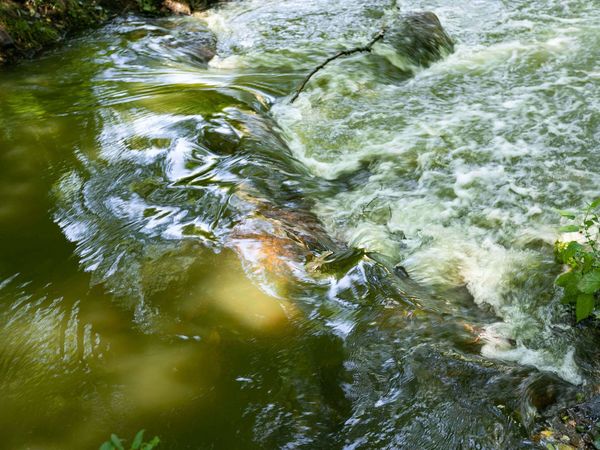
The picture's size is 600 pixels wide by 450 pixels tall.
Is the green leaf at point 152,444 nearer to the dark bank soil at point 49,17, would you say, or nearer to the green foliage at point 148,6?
the dark bank soil at point 49,17

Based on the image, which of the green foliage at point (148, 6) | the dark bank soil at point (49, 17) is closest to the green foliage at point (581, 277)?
the dark bank soil at point (49, 17)

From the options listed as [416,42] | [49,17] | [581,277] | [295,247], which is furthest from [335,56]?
[49,17]

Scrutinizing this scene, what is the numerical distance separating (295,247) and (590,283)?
77.1 inches

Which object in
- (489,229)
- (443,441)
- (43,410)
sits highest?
(43,410)

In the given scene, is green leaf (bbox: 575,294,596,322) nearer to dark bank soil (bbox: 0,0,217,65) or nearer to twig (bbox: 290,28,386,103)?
twig (bbox: 290,28,386,103)

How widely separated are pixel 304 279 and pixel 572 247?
1.73m

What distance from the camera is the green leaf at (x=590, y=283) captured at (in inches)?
113

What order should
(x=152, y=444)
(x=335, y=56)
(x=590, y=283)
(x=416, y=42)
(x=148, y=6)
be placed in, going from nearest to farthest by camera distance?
(x=152, y=444)
(x=590, y=283)
(x=335, y=56)
(x=416, y=42)
(x=148, y=6)

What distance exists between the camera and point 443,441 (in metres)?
2.43

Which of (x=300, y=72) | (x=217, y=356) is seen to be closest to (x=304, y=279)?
(x=217, y=356)

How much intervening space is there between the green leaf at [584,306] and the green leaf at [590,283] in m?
0.11

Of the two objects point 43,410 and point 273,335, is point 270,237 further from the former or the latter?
point 43,410

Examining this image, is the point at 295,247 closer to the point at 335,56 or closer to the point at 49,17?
the point at 335,56

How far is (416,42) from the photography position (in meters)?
7.71
